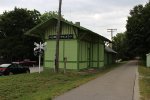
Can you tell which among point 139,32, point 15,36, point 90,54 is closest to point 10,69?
point 90,54

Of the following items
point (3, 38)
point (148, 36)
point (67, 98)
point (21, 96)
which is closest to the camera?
point (67, 98)

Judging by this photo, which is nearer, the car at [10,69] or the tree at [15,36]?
the car at [10,69]

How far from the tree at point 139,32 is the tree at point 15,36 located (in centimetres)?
1829

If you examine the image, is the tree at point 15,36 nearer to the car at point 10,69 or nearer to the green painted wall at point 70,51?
the green painted wall at point 70,51

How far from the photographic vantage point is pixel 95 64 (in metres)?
39.9

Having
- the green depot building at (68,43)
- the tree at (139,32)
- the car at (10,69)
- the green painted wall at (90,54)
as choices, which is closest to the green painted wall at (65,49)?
the green depot building at (68,43)

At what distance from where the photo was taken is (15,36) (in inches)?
2338

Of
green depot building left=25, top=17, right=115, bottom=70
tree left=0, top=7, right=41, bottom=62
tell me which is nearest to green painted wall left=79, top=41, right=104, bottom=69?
green depot building left=25, top=17, right=115, bottom=70

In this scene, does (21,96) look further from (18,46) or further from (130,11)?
(130,11)

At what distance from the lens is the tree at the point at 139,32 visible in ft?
187

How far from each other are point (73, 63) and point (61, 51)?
1.93m

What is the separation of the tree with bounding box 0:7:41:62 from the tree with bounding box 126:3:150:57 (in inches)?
720

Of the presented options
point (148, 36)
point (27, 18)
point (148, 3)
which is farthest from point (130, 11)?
point (27, 18)

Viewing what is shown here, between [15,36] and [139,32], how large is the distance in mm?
22620
